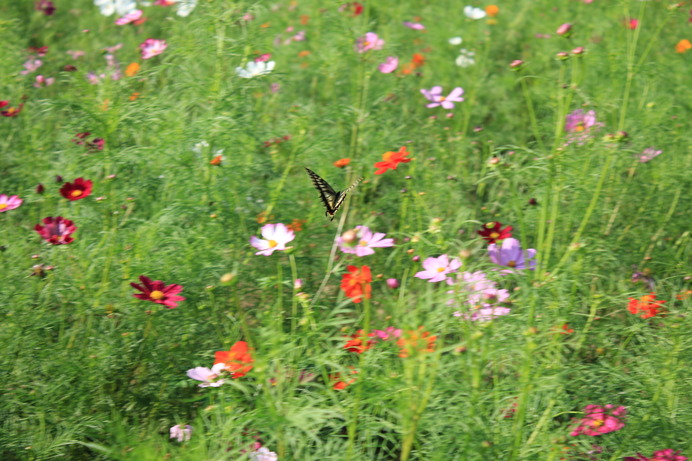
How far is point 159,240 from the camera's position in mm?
2051

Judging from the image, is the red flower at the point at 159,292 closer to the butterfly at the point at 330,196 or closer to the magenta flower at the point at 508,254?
the butterfly at the point at 330,196

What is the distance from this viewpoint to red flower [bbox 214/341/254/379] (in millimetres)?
1608

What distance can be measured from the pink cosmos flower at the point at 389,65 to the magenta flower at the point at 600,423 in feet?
6.12

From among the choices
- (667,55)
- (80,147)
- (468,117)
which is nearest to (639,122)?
(468,117)

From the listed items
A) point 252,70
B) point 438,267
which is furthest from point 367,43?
point 438,267

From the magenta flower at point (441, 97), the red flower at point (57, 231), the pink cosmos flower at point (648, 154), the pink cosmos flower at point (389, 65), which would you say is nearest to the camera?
the red flower at point (57, 231)

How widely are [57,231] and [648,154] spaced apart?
1951mm

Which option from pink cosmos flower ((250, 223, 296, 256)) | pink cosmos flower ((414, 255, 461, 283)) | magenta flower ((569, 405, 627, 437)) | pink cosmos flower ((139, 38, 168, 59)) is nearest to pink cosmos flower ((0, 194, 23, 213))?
pink cosmos flower ((250, 223, 296, 256))

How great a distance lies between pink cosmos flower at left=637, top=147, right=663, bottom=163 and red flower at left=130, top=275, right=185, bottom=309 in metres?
1.65

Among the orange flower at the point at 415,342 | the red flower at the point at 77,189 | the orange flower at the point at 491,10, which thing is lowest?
the orange flower at the point at 491,10

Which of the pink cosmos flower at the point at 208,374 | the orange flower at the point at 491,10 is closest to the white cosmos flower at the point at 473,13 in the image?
the orange flower at the point at 491,10

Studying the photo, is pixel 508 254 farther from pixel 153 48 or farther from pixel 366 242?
pixel 153 48

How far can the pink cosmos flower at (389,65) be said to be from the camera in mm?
3156

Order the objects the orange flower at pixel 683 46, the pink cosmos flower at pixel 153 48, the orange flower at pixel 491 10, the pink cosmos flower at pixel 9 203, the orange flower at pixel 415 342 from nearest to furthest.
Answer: the orange flower at pixel 415 342 → the pink cosmos flower at pixel 9 203 → the pink cosmos flower at pixel 153 48 → the orange flower at pixel 683 46 → the orange flower at pixel 491 10
